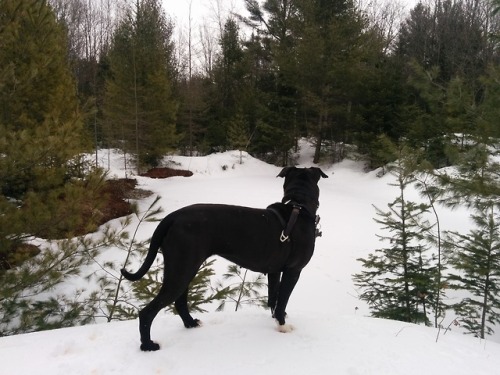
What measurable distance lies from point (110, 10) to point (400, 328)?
42518 millimetres

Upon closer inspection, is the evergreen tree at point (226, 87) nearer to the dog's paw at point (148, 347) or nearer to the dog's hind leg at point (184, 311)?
the dog's hind leg at point (184, 311)

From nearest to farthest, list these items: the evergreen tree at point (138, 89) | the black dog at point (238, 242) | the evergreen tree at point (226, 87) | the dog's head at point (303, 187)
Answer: the black dog at point (238, 242)
the dog's head at point (303, 187)
the evergreen tree at point (138, 89)
the evergreen tree at point (226, 87)

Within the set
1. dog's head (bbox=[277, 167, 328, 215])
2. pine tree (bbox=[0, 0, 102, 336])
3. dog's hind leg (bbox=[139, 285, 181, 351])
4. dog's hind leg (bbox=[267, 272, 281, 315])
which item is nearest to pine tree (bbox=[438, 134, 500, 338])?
dog's head (bbox=[277, 167, 328, 215])

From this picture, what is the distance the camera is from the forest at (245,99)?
4477mm

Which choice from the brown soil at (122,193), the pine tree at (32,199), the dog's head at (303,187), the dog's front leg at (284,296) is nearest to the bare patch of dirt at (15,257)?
the pine tree at (32,199)

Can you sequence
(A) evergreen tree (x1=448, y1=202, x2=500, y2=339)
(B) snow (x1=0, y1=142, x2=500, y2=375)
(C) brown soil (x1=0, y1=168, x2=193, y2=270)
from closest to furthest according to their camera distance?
(B) snow (x1=0, y1=142, x2=500, y2=375) < (A) evergreen tree (x1=448, y1=202, x2=500, y2=339) < (C) brown soil (x1=0, y1=168, x2=193, y2=270)

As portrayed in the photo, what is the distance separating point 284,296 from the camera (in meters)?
3.22

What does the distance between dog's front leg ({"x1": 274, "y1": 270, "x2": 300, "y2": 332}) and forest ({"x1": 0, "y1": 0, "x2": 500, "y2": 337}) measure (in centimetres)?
268

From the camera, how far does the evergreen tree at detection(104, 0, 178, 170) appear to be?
58.4ft

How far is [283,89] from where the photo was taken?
23.0 meters

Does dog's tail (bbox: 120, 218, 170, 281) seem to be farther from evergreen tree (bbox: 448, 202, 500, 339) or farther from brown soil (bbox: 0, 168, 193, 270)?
evergreen tree (bbox: 448, 202, 500, 339)

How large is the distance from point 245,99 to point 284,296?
22.9m

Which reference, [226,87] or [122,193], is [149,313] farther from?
[226,87]

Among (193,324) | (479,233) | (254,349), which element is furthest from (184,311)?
(479,233)
